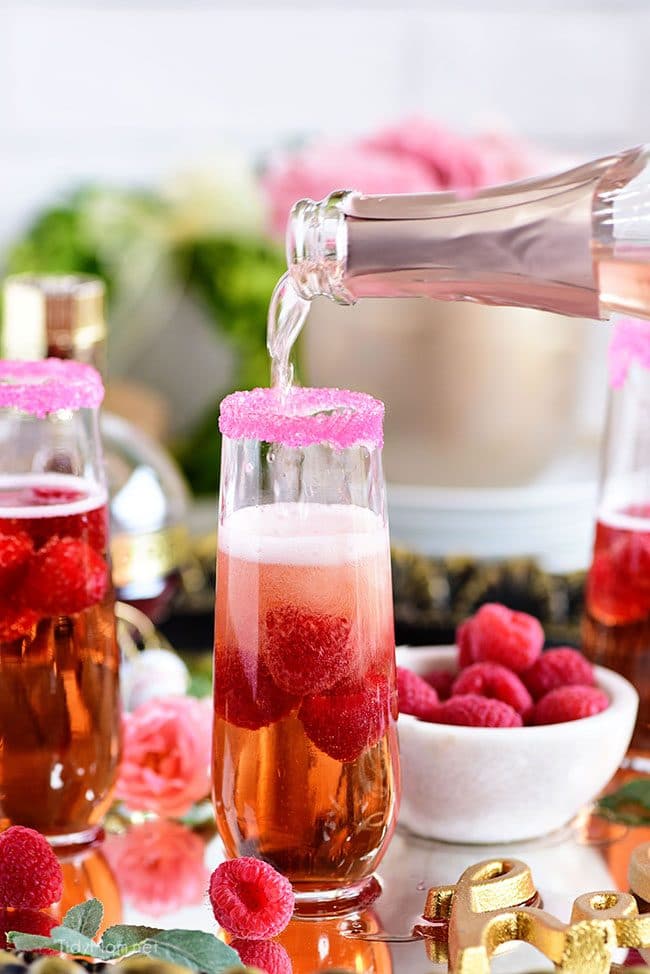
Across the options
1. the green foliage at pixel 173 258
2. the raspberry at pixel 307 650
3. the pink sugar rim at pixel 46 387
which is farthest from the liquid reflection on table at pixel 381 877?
the green foliage at pixel 173 258

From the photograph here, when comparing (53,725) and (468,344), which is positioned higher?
(468,344)

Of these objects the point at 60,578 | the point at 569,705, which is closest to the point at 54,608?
the point at 60,578

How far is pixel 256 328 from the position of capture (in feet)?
5.23

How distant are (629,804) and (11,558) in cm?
33

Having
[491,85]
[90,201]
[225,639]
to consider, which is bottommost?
[225,639]

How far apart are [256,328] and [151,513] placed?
652 mm

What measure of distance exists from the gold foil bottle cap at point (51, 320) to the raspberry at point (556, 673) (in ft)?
1.11

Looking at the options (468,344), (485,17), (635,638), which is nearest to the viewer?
(635,638)

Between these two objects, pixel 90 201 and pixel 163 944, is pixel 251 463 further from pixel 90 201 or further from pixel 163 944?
pixel 90 201

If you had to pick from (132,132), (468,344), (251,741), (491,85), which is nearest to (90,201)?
(132,132)

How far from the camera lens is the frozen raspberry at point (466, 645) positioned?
0.72 m

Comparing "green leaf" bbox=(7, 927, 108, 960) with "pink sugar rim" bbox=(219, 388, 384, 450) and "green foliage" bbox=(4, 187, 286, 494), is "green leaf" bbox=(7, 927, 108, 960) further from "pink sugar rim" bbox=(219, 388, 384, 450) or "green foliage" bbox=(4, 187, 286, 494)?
"green foliage" bbox=(4, 187, 286, 494)

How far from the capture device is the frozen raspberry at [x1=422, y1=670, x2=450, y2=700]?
73 centimetres

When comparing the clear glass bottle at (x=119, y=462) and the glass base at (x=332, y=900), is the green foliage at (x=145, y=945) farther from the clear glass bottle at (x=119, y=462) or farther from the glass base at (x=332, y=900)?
the clear glass bottle at (x=119, y=462)
